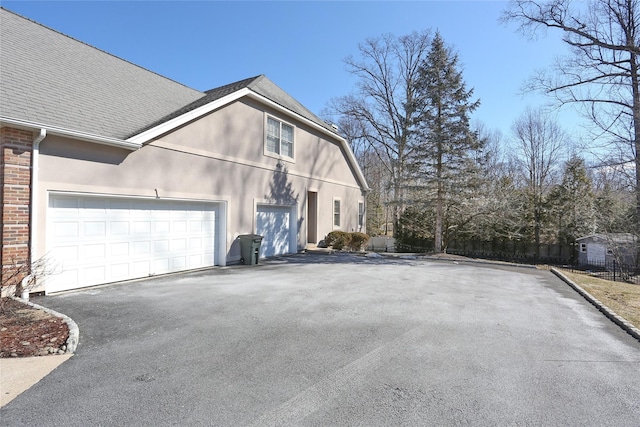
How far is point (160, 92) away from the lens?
1209cm

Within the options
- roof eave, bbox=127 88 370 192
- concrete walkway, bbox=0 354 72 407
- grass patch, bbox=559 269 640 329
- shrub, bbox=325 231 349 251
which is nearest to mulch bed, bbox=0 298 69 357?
concrete walkway, bbox=0 354 72 407

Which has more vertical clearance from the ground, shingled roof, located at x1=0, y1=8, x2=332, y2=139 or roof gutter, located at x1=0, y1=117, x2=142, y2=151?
shingled roof, located at x1=0, y1=8, x2=332, y2=139

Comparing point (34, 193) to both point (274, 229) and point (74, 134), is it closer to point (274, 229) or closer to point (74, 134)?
point (74, 134)

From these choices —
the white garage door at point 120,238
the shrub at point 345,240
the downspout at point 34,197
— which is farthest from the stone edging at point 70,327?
the shrub at point 345,240

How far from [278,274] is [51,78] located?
7808mm

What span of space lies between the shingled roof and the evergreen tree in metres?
10.4

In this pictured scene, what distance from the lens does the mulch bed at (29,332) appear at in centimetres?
414

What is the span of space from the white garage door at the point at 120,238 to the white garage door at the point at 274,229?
2.65m

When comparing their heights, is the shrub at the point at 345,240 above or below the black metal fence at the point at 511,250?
above

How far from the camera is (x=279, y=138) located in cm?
1426

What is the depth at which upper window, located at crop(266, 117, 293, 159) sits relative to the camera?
13766 millimetres

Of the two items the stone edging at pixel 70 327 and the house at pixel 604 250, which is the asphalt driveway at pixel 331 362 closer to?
the stone edging at pixel 70 327

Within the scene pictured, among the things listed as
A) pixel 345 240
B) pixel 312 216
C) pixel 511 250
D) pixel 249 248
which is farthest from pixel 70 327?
pixel 511 250

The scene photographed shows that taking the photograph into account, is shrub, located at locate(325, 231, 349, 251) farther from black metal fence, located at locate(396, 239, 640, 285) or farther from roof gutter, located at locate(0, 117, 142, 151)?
roof gutter, located at locate(0, 117, 142, 151)
